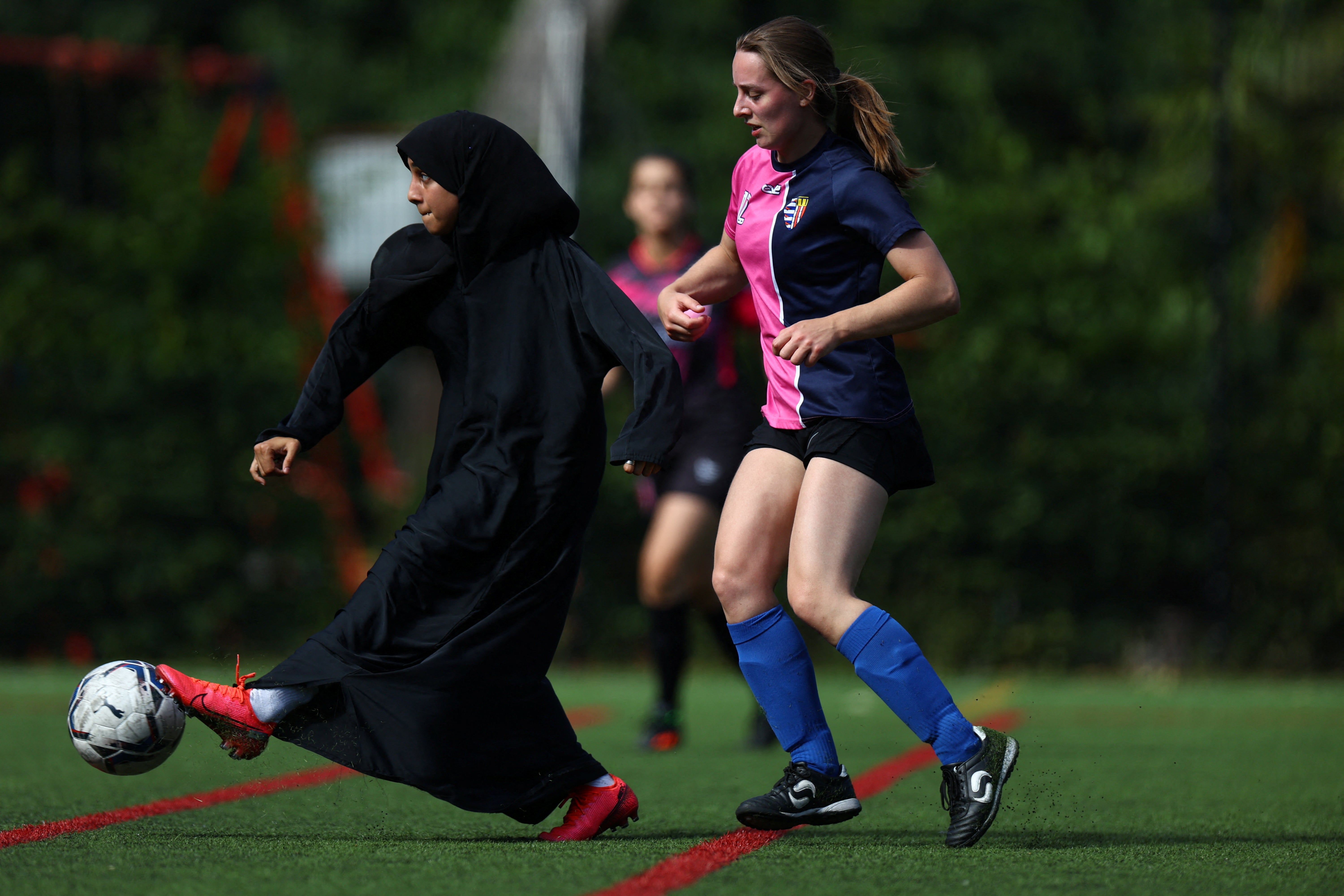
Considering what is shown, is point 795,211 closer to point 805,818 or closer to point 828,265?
point 828,265

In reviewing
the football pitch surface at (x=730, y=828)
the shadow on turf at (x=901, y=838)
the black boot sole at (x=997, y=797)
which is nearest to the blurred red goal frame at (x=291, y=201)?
the football pitch surface at (x=730, y=828)

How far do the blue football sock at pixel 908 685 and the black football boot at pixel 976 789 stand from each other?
0.02 meters

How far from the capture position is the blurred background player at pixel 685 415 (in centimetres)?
646

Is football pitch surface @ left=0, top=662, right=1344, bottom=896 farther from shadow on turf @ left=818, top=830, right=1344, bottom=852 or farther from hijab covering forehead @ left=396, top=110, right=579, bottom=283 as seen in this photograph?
hijab covering forehead @ left=396, top=110, right=579, bottom=283

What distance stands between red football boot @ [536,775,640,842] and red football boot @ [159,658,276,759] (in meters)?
0.71

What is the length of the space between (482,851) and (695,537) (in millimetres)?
2807

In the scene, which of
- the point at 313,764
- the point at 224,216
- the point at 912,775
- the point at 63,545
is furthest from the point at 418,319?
the point at 224,216

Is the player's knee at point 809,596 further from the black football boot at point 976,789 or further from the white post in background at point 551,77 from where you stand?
the white post in background at point 551,77

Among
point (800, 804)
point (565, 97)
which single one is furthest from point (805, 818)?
point (565, 97)

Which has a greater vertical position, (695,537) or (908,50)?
(908,50)

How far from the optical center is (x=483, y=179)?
160 inches

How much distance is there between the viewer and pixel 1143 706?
350 inches

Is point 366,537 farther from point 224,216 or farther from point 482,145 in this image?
point 482,145

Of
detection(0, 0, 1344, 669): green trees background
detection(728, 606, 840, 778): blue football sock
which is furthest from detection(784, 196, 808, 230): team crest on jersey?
detection(0, 0, 1344, 669): green trees background
